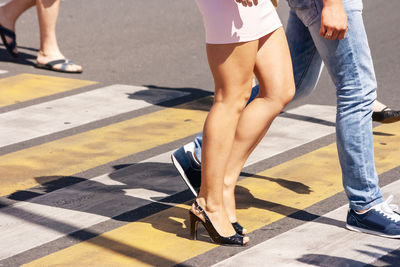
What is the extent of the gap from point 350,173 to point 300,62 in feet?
2.83

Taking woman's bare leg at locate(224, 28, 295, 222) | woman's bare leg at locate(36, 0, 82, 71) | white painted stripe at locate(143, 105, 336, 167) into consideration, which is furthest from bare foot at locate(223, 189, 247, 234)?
woman's bare leg at locate(36, 0, 82, 71)

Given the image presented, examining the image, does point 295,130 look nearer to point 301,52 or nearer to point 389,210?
point 301,52

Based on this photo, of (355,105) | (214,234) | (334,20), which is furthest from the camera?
(355,105)

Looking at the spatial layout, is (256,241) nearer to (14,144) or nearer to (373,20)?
(14,144)

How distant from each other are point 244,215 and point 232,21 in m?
1.10

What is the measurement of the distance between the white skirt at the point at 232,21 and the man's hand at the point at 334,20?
0.28 metres

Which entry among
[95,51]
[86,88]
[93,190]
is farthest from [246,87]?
[95,51]

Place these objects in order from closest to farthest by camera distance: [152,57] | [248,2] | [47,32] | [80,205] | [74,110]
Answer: [248,2] < [80,205] < [74,110] < [47,32] < [152,57]

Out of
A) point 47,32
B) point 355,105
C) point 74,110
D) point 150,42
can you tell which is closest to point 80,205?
point 355,105

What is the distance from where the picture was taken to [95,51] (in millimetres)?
9203

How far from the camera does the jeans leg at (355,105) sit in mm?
4289

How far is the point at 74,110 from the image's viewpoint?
22.7ft

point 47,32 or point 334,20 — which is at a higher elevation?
point 334,20

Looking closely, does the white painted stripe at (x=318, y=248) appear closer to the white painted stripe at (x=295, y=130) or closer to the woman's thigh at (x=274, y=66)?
the woman's thigh at (x=274, y=66)
